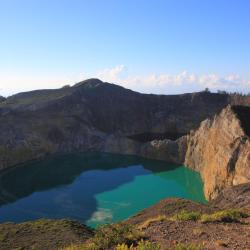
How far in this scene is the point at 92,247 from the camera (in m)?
15.3

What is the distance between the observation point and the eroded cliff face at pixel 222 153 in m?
45.0

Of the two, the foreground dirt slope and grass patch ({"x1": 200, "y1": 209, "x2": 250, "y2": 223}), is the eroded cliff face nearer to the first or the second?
the foreground dirt slope

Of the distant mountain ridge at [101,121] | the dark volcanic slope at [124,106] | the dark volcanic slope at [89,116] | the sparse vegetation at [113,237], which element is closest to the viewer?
the sparse vegetation at [113,237]

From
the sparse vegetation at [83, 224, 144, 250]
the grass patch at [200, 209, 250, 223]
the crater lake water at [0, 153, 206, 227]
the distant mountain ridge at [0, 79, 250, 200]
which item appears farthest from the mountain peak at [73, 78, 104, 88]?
the sparse vegetation at [83, 224, 144, 250]

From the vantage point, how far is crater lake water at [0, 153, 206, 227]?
47594 millimetres

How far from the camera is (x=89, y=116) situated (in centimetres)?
9719

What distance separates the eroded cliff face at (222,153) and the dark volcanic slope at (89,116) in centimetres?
2570

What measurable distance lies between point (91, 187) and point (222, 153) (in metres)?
19.5

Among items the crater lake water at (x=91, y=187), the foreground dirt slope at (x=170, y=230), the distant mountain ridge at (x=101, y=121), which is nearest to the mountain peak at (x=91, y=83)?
the distant mountain ridge at (x=101, y=121)

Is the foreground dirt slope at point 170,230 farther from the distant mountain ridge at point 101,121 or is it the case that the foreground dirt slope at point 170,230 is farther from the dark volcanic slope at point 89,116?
the dark volcanic slope at point 89,116

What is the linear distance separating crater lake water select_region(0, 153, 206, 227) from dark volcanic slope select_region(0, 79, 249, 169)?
513 cm

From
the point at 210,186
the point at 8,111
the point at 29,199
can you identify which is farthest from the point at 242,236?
the point at 8,111

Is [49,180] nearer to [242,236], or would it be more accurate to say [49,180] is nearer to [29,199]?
[29,199]

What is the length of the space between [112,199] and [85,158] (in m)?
29.2
